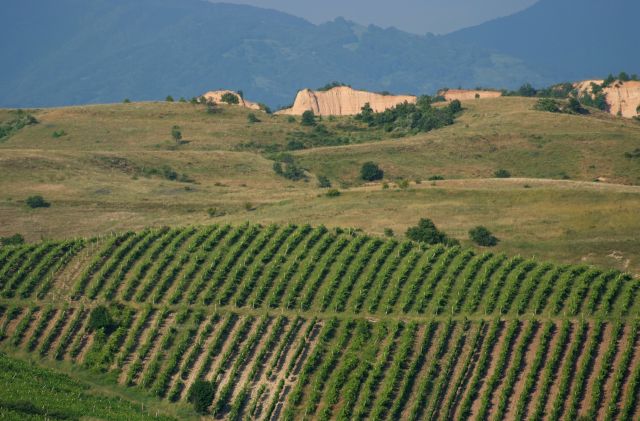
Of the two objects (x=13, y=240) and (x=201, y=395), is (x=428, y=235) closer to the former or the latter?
(x=201, y=395)

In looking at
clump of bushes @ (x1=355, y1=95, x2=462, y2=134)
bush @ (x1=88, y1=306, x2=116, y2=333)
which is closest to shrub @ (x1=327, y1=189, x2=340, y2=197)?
bush @ (x1=88, y1=306, x2=116, y2=333)

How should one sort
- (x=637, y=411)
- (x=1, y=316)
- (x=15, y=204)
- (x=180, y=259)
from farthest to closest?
(x=15, y=204) → (x=180, y=259) → (x=1, y=316) → (x=637, y=411)

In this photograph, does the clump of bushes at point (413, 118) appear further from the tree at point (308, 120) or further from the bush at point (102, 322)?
the bush at point (102, 322)

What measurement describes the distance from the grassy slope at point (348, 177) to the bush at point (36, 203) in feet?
3.35

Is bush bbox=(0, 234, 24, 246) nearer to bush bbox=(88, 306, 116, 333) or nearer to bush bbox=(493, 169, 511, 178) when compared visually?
bush bbox=(88, 306, 116, 333)

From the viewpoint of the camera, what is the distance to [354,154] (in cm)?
14938

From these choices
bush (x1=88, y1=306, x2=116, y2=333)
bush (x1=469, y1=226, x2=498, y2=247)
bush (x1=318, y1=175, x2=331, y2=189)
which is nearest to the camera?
bush (x1=88, y1=306, x2=116, y2=333)

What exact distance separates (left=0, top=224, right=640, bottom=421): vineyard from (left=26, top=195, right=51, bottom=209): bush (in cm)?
2264

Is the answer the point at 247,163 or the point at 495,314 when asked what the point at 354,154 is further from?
the point at 495,314

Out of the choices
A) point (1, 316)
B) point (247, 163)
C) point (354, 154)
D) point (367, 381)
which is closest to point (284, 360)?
point (367, 381)

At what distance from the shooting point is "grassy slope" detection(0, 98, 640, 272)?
294 feet

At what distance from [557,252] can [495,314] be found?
17.1 metres

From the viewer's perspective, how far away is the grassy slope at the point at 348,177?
89.8 m

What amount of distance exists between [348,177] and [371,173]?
12.5 feet
